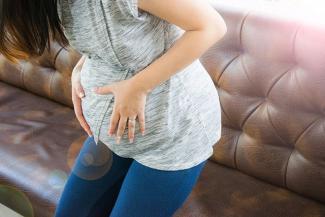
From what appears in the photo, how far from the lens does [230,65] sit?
1.25 metres

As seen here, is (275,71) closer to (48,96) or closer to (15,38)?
(15,38)

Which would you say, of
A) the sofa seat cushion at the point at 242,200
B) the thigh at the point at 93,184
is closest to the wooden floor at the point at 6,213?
the thigh at the point at 93,184

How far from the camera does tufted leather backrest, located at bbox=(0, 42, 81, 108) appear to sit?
5.55 feet

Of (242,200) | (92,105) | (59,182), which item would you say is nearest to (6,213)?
(59,182)

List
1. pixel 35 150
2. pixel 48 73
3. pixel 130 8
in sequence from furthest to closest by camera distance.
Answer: pixel 48 73
pixel 35 150
pixel 130 8

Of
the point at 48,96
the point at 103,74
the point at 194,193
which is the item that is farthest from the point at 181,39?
the point at 48,96

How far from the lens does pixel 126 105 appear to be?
700 mm

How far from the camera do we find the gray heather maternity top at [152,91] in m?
0.65

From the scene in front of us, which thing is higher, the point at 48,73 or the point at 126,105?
the point at 126,105

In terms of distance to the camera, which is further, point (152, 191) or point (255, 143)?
point (255, 143)

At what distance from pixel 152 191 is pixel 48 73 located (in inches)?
46.7

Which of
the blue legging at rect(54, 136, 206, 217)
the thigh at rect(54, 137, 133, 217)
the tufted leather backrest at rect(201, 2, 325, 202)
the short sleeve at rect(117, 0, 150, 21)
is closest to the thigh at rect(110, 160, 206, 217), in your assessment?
the blue legging at rect(54, 136, 206, 217)

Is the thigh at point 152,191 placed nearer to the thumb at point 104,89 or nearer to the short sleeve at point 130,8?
the thumb at point 104,89

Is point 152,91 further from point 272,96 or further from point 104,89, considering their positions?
point 272,96
